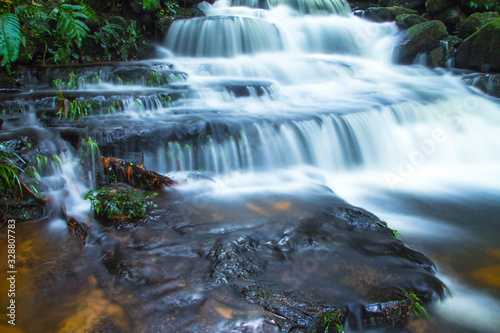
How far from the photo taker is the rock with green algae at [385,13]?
13438 millimetres

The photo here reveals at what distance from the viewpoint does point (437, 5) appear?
42.7 feet

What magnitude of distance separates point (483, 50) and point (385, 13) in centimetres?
522

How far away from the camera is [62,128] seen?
4738 mm

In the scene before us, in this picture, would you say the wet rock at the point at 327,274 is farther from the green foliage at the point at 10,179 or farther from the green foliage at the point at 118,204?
the green foliage at the point at 10,179

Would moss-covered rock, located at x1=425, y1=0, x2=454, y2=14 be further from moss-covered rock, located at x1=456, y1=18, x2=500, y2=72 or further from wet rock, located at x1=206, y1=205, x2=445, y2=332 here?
wet rock, located at x1=206, y1=205, x2=445, y2=332

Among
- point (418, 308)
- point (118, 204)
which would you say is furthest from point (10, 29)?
point (418, 308)

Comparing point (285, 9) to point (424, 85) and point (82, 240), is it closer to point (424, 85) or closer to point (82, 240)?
point (424, 85)

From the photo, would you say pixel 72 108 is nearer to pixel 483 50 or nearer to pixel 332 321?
pixel 332 321

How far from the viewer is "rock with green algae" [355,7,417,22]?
1344 centimetres

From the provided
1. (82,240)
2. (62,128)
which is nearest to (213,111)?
(62,128)

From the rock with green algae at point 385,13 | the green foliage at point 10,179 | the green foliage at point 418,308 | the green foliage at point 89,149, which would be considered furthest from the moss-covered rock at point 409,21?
the green foliage at point 10,179

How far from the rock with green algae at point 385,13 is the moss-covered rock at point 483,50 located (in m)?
4.28

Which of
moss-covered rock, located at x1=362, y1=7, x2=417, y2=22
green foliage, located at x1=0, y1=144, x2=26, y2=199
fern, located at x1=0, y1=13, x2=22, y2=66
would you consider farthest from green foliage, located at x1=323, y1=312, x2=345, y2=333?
moss-covered rock, located at x1=362, y1=7, x2=417, y2=22

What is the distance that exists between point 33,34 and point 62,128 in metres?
4.47
